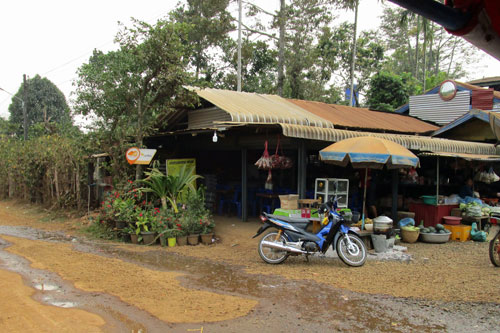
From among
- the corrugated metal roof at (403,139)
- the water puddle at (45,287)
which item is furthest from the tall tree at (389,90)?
the water puddle at (45,287)

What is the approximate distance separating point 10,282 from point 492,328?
6182 millimetres

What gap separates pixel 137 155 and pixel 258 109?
3678mm

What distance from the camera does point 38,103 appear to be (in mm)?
30469

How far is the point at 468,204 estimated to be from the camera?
35.4ft

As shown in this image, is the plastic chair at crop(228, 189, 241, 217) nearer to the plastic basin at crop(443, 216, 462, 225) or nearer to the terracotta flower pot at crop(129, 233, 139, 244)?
the terracotta flower pot at crop(129, 233, 139, 244)

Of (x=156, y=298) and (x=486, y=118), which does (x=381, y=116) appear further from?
(x=156, y=298)

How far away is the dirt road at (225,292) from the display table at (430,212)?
7.30 feet

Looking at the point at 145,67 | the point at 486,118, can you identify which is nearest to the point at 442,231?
the point at 486,118

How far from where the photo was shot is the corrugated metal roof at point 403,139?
873 cm

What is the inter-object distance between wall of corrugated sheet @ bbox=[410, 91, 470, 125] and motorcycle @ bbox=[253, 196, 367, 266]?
41.8 ft

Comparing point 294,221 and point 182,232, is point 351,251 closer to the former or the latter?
point 294,221

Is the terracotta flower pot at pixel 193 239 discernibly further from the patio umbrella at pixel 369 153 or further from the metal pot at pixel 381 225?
the metal pot at pixel 381 225

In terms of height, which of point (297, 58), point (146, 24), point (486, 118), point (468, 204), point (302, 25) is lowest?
point (468, 204)

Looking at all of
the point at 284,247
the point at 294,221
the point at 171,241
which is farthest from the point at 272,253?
the point at 171,241
